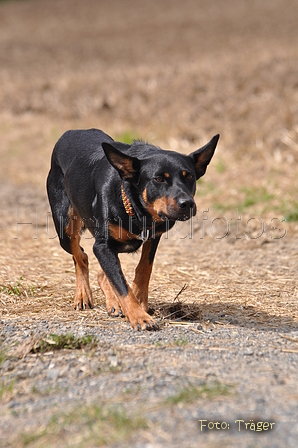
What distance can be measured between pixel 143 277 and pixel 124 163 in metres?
1.00

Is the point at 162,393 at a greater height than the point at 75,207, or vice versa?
the point at 75,207

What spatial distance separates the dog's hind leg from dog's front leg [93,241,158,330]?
0.72m

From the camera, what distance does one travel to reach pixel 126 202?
4418 mm

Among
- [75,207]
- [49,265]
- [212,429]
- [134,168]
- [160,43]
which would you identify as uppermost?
[160,43]

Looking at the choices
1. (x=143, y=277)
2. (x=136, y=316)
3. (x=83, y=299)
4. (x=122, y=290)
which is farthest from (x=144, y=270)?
(x=83, y=299)

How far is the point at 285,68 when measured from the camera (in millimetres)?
13562

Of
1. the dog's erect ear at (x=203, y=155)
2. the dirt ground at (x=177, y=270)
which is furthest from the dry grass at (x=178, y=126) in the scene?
the dog's erect ear at (x=203, y=155)

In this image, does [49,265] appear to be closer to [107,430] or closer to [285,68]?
[107,430]

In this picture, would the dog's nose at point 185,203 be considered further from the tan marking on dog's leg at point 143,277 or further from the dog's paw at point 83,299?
the dog's paw at point 83,299

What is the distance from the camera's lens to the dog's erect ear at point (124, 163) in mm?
4223

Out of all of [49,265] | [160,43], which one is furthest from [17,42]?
[49,265]

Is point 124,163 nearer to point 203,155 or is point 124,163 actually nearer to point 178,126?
point 203,155

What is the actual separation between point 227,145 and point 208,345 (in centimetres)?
837

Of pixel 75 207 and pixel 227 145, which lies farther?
pixel 227 145
